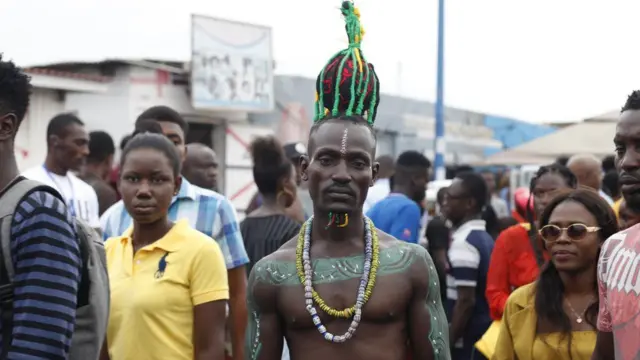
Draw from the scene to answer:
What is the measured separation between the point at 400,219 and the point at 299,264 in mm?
4010

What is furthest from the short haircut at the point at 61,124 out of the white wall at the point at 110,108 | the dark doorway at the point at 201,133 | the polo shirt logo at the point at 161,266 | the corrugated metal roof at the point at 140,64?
the dark doorway at the point at 201,133

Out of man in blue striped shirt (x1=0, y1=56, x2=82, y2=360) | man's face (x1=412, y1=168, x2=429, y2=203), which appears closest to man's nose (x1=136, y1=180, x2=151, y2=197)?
man in blue striped shirt (x1=0, y1=56, x2=82, y2=360)

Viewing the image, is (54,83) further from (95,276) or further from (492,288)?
(95,276)

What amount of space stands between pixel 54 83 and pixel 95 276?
15.2m

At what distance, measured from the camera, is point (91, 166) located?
870 cm

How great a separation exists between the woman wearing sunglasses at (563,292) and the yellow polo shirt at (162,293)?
4.73 ft

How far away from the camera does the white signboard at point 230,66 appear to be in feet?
66.7

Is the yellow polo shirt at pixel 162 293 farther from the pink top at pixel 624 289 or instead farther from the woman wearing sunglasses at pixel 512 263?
the woman wearing sunglasses at pixel 512 263

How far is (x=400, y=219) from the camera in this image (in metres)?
7.62

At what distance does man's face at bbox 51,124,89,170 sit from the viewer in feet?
23.6

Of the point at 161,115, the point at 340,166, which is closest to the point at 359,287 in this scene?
the point at 340,166

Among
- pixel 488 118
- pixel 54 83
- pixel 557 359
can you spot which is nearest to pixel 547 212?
pixel 557 359

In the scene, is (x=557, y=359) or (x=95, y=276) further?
(x=557, y=359)

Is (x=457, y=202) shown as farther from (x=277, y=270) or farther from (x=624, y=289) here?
(x=624, y=289)
